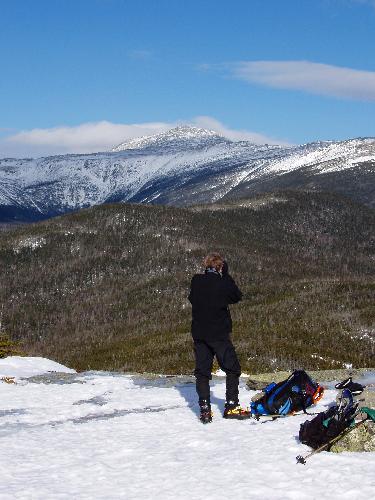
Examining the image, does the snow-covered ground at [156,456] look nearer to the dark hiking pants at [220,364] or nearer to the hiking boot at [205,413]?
the hiking boot at [205,413]

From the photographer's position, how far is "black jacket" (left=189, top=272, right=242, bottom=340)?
46.5ft

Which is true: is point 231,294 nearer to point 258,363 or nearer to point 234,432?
point 234,432

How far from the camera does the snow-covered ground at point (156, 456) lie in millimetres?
10055

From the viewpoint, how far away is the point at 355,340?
395ft

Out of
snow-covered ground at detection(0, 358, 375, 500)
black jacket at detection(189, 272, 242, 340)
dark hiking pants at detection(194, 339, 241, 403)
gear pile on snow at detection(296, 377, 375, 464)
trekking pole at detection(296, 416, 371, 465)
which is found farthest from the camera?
dark hiking pants at detection(194, 339, 241, 403)

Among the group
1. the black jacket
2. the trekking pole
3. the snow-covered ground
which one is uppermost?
the black jacket

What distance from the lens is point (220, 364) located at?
1445 centimetres

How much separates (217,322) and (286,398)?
2.46 metres

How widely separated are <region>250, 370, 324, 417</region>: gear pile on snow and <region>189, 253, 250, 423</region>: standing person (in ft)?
1.30

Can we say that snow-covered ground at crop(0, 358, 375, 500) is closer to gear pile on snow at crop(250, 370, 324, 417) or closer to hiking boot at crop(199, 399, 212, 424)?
hiking boot at crop(199, 399, 212, 424)

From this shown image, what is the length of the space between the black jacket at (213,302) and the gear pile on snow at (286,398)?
175 cm

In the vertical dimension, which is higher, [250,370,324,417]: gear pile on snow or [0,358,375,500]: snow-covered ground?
[250,370,324,417]: gear pile on snow

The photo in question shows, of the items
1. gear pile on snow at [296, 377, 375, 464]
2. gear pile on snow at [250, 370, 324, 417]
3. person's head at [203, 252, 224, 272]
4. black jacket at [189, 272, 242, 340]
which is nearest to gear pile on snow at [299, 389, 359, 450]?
gear pile on snow at [296, 377, 375, 464]

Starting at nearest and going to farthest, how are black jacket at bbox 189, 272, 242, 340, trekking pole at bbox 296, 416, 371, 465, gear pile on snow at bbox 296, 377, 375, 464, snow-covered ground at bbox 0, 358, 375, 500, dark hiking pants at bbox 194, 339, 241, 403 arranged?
snow-covered ground at bbox 0, 358, 375, 500 < trekking pole at bbox 296, 416, 371, 465 < gear pile on snow at bbox 296, 377, 375, 464 < black jacket at bbox 189, 272, 242, 340 < dark hiking pants at bbox 194, 339, 241, 403
